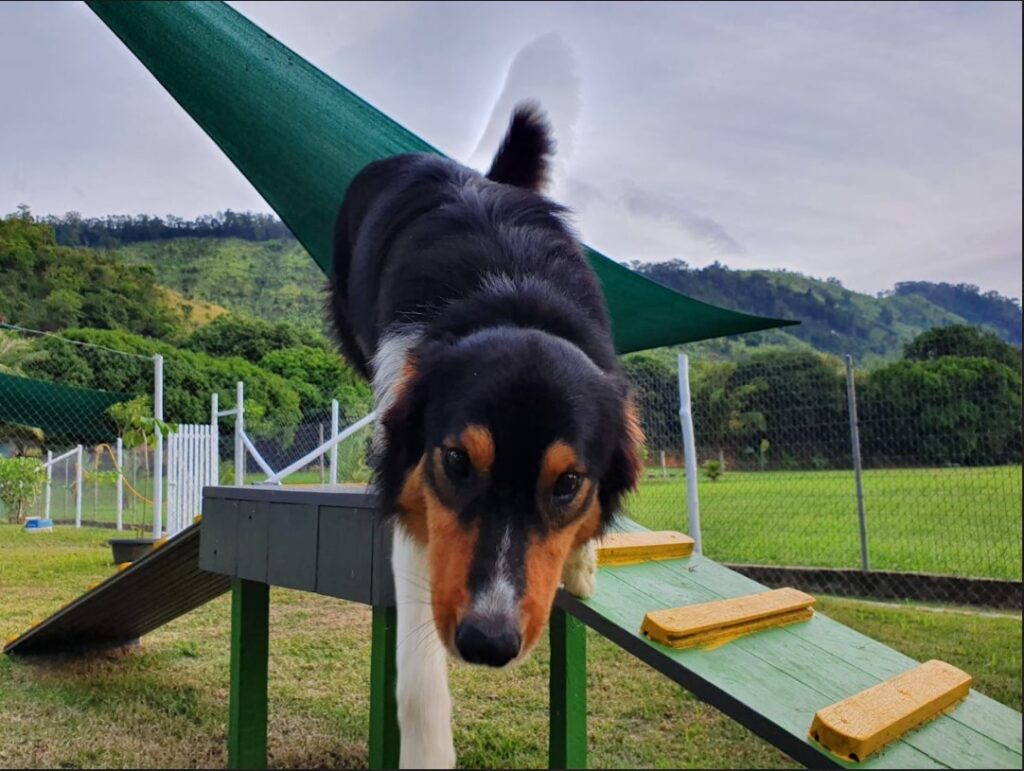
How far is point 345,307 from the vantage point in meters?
2.57

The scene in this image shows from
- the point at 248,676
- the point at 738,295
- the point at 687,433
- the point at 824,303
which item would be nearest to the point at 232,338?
the point at 248,676

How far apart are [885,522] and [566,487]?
4.57 meters

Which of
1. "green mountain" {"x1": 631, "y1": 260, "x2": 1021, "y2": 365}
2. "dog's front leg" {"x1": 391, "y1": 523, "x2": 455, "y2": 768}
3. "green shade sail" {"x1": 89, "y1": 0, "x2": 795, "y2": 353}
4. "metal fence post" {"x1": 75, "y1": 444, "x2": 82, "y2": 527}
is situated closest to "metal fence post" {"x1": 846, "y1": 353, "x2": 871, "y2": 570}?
"green mountain" {"x1": 631, "y1": 260, "x2": 1021, "y2": 365}

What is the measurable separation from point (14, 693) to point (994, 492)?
5.10 m

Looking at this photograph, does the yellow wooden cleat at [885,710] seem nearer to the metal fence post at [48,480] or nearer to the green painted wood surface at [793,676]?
the green painted wood surface at [793,676]

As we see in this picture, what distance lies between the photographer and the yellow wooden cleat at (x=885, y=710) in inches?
48.3

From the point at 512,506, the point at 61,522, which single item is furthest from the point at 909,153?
the point at 61,522

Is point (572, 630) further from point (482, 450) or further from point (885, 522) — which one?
point (885, 522)

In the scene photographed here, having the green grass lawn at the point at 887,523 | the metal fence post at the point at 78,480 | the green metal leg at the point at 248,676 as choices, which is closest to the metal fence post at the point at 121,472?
the metal fence post at the point at 78,480

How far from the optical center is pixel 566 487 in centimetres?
106

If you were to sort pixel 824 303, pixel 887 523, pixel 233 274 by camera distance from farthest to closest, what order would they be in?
1. pixel 887 523
2. pixel 824 303
3. pixel 233 274

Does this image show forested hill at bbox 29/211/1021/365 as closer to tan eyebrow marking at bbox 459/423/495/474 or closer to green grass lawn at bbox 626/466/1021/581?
tan eyebrow marking at bbox 459/423/495/474

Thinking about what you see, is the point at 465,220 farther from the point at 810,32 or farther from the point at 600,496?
the point at 810,32

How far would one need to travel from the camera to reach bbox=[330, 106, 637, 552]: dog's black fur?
3.37ft
